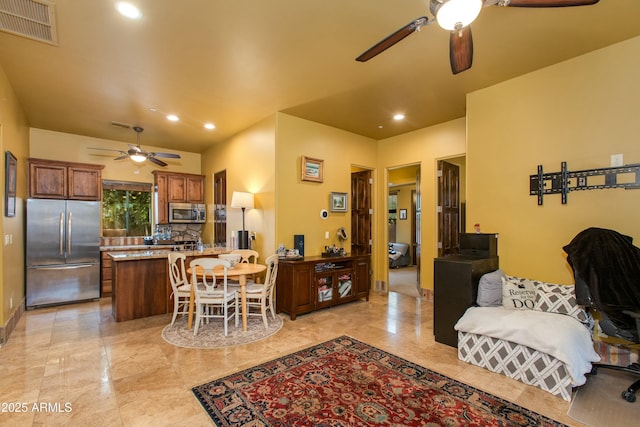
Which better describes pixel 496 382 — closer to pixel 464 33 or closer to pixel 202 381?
pixel 202 381

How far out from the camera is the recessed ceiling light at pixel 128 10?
2314 mm

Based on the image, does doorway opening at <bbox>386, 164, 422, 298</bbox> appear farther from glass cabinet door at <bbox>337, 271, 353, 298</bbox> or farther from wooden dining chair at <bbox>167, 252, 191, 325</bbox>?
wooden dining chair at <bbox>167, 252, 191, 325</bbox>

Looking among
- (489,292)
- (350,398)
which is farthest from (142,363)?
(489,292)

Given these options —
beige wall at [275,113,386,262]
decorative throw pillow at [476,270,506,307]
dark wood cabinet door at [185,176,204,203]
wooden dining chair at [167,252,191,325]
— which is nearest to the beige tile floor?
wooden dining chair at [167,252,191,325]

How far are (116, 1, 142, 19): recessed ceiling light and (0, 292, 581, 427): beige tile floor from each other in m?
3.01

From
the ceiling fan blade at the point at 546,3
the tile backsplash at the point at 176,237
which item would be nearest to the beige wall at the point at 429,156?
the ceiling fan blade at the point at 546,3

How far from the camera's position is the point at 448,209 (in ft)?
17.5

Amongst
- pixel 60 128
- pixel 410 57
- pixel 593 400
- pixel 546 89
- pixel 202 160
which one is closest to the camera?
pixel 593 400

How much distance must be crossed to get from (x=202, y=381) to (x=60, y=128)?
5.52 metres

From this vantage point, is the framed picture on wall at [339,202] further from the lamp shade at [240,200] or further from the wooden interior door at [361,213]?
the lamp shade at [240,200]

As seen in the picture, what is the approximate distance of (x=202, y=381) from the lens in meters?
2.56

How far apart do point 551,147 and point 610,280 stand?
145cm

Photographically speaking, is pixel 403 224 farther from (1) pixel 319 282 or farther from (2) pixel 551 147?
(2) pixel 551 147

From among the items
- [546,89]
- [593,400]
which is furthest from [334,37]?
[593,400]
